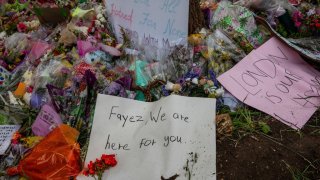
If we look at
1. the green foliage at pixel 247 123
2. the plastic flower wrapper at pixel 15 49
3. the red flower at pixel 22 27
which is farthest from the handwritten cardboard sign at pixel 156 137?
the red flower at pixel 22 27

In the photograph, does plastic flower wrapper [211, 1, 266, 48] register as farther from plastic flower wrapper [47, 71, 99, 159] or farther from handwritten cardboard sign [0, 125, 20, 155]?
handwritten cardboard sign [0, 125, 20, 155]

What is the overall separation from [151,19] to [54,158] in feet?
3.40

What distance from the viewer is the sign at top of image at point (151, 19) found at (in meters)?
2.19

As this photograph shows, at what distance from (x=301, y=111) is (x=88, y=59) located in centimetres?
133

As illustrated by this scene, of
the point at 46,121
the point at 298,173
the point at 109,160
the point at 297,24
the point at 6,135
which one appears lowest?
the point at 6,135

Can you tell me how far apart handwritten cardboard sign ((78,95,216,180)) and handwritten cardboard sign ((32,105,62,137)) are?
10.0 inches

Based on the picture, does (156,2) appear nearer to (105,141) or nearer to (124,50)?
(124,50)

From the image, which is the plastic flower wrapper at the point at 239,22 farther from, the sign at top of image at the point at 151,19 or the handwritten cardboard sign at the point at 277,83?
the sign at top of image at the point at 151,19

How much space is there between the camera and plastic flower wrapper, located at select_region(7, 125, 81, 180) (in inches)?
69.6

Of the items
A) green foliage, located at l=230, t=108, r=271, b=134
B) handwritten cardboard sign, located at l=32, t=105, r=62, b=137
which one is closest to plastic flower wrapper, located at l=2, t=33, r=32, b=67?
handwritten cardboard sign, located at l=32, t=105, r=62, b=137

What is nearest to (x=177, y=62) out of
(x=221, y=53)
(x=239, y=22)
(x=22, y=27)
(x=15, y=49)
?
(x=221, y=53)

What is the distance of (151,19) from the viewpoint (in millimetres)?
2256

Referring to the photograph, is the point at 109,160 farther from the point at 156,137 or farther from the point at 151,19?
the point at 151,19

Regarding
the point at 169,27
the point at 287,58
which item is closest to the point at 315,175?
the point at 287,58
